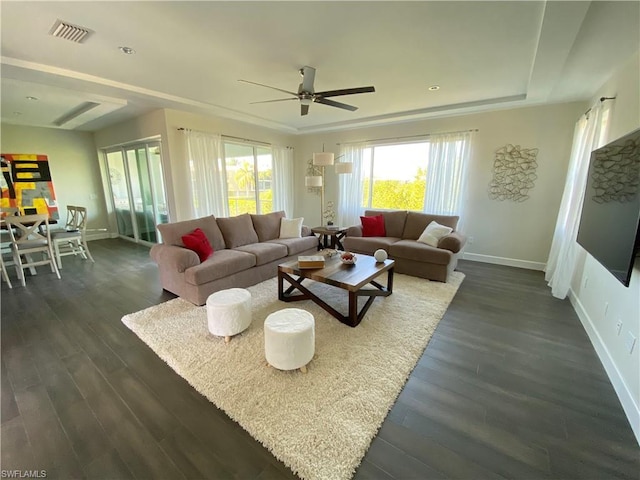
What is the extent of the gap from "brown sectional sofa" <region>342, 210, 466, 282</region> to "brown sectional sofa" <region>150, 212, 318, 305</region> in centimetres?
93

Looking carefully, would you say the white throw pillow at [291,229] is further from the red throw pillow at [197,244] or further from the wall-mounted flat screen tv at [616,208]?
the wall-mounted flat screen tv at [616,208]

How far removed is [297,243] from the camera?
430cm

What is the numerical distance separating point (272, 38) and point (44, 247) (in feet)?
15.0

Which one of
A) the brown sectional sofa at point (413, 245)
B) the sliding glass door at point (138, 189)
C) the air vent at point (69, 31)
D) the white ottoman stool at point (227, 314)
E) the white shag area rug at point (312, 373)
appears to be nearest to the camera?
the white shag area rug at point (312, 373)

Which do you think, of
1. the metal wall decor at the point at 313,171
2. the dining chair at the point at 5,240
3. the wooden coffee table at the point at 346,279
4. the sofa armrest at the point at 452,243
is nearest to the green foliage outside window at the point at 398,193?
the metal wall decor at the point at 313,171

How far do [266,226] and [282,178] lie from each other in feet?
7.57

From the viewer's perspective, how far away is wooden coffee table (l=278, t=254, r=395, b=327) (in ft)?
8.44

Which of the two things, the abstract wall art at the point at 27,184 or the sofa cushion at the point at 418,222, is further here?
the abstract wall art at the point at 27,184

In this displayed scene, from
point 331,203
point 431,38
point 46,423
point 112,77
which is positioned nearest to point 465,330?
point 431,38

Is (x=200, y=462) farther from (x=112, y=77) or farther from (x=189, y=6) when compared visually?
(x=112, y=77)

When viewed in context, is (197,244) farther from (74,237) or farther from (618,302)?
(618,302)

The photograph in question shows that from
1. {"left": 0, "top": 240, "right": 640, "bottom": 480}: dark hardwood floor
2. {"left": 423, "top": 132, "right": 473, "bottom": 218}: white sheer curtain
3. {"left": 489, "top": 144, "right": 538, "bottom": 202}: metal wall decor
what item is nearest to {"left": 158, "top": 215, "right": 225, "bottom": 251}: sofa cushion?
{"left": 0, "top": 240, "right": 640, "bottom": 480}: dark hardwood floor

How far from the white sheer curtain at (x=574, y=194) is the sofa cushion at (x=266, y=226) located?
13.4 feet

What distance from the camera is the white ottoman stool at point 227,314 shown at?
2.28 m
